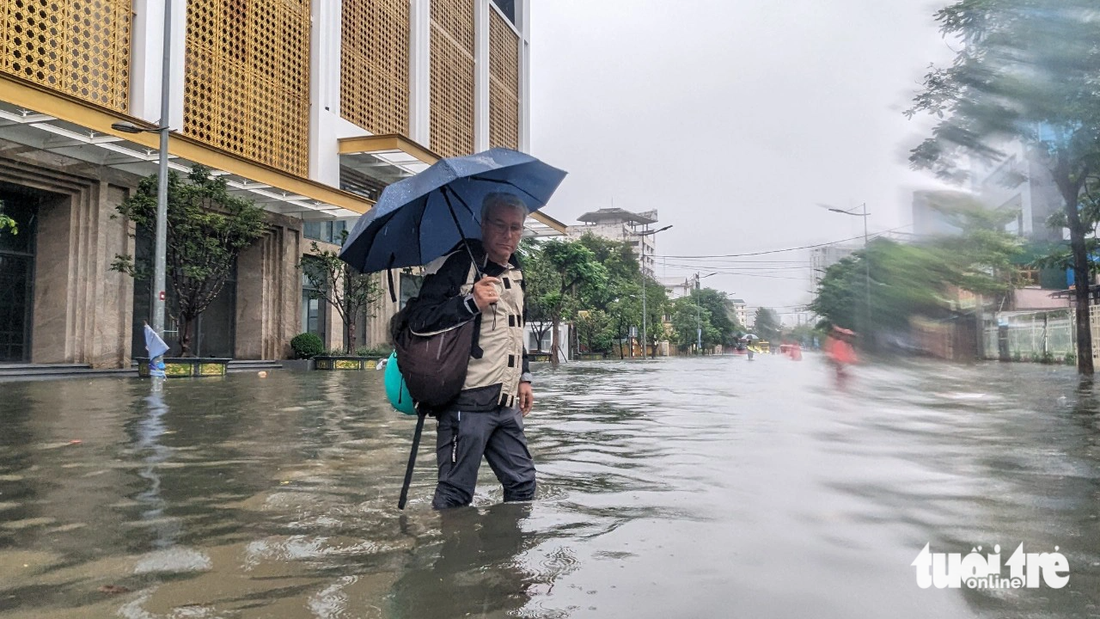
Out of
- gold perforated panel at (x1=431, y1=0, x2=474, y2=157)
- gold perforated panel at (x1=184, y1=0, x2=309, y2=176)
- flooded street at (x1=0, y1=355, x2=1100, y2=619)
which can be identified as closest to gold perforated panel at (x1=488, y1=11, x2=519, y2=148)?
gold perforated panel at (x1=431, y1=0, x2=474, y2=157)

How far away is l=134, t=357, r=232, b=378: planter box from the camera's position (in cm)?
1689

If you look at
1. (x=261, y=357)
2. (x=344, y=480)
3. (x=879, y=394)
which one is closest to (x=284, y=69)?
(x=261, y=357)

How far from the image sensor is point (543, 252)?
3472cm

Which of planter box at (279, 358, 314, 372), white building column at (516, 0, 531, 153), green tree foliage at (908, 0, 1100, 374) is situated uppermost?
white building column at (516, 0, 531, 153)

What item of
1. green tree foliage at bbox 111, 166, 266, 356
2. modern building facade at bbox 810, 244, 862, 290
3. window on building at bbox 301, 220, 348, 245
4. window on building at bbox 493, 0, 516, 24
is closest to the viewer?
modern building facade at bbox 810, 244, 862, 290

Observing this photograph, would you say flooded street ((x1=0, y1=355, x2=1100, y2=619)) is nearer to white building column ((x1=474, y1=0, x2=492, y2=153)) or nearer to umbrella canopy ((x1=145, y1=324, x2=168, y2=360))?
umbrella canopy ((x1=145, y1=324, x2=168, y2=360))

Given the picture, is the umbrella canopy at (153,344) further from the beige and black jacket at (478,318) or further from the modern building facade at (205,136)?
the beige and black jacket at (478,318)

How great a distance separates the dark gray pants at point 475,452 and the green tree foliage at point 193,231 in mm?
16747

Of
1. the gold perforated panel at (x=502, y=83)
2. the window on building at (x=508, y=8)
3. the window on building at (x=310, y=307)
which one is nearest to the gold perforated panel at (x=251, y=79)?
the window on building at (x=310, y=307)

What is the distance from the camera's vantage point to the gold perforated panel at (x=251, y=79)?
20.6m

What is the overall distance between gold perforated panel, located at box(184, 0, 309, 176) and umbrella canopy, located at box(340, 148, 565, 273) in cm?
1944

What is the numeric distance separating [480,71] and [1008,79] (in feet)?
116

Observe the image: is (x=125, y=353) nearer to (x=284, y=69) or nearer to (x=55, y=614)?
(x=284, y=69)

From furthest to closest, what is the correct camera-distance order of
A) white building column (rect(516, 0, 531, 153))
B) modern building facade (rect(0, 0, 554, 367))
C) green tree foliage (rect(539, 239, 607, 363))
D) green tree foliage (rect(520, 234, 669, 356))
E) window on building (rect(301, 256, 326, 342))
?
white building column (rect(516, 0, 531, 153)) → green tree foliage (rect(520, 234, 669, 356)) → green tree foliage (rect(539, 239, 607, 363)) → window on building (rect(301, 256, 326, 342)) → modern building facade (rect(0, 0, 554, 367))
